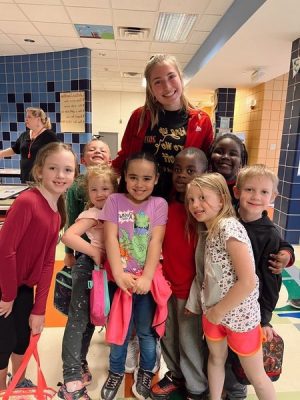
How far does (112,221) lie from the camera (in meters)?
1.23

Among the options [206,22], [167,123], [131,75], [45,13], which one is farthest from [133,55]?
[167,123]

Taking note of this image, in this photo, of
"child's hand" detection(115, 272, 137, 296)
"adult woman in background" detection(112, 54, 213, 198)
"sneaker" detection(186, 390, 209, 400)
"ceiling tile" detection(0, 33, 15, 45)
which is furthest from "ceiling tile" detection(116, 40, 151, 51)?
"sneaker" detection(186, 390, 209, 400)

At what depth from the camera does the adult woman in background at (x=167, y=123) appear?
4.40 feet

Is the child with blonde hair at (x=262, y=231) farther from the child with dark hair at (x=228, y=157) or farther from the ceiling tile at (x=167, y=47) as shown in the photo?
the ceiling tile at (x=167, y=47)

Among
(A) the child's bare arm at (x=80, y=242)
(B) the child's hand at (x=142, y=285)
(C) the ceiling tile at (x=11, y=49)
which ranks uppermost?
(C) the ceiling tile at (x=11, y=49)

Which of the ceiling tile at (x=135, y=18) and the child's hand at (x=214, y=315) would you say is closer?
the child's hand at (x=214, y=315)

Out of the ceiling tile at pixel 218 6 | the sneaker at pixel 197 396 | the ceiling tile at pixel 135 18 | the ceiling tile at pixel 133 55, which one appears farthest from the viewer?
the ceiling tile at pixel 133 55

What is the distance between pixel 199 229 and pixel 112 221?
36cm

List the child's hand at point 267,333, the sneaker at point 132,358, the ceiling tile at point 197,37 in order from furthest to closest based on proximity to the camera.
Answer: the ceiling tile at point 197,37
the sneaker at point 132,358
the child's hand at point 267,333

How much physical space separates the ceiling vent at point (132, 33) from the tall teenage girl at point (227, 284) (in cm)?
341

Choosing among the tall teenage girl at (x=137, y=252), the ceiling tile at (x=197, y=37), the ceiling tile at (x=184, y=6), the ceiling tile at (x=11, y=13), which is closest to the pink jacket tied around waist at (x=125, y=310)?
the tall teenage girl at (x=137, y=252)

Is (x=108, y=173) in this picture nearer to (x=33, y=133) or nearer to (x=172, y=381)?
(x=172, y=381)

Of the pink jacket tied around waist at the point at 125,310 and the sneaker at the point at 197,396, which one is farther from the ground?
the pink jacket tied around waist at the point at 125,310

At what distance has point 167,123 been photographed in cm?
141
